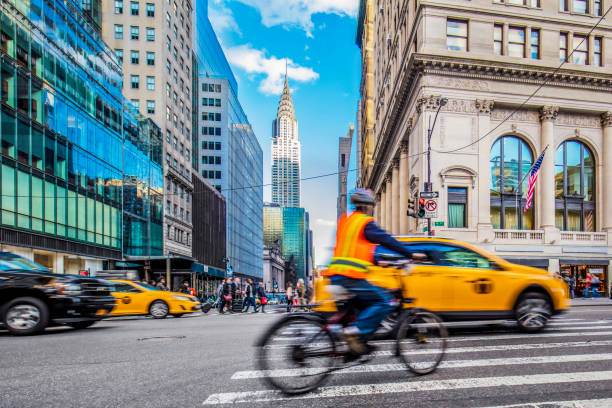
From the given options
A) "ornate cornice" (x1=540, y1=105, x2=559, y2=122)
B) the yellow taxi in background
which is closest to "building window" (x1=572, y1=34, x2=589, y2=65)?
"ornate cornice" (x1=540, y1=105, x2=559, y2=122)

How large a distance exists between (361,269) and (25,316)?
8048 millimetres

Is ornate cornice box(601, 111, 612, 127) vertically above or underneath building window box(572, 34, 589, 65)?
underneath

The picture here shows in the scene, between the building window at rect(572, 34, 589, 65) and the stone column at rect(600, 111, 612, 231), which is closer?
the stone column at rect(600, 111, 612, 231)

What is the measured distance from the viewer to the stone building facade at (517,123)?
28.4 metres

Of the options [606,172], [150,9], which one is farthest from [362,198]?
[150,9]

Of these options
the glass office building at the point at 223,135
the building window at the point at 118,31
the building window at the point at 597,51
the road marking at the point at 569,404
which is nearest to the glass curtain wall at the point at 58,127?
the building window at the point at 118,31

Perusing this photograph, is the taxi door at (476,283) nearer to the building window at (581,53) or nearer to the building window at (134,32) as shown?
→ the building window at (581,53)

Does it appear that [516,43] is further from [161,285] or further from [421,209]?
[161,285]

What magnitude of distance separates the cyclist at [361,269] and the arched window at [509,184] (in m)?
28.3

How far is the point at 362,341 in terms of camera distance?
4.10m

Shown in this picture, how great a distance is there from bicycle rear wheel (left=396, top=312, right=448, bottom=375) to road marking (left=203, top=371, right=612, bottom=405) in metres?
0.22

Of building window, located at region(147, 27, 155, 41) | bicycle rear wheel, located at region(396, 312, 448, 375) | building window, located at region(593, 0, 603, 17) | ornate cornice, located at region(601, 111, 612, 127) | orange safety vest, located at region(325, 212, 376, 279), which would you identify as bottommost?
bicycle rear wheel, located at region(396, 312, 448, 375)

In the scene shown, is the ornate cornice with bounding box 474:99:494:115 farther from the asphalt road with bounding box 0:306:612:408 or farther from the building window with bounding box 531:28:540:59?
the asphalt road with bounding box 0:306:612:408

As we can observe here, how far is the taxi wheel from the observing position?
14.8m
